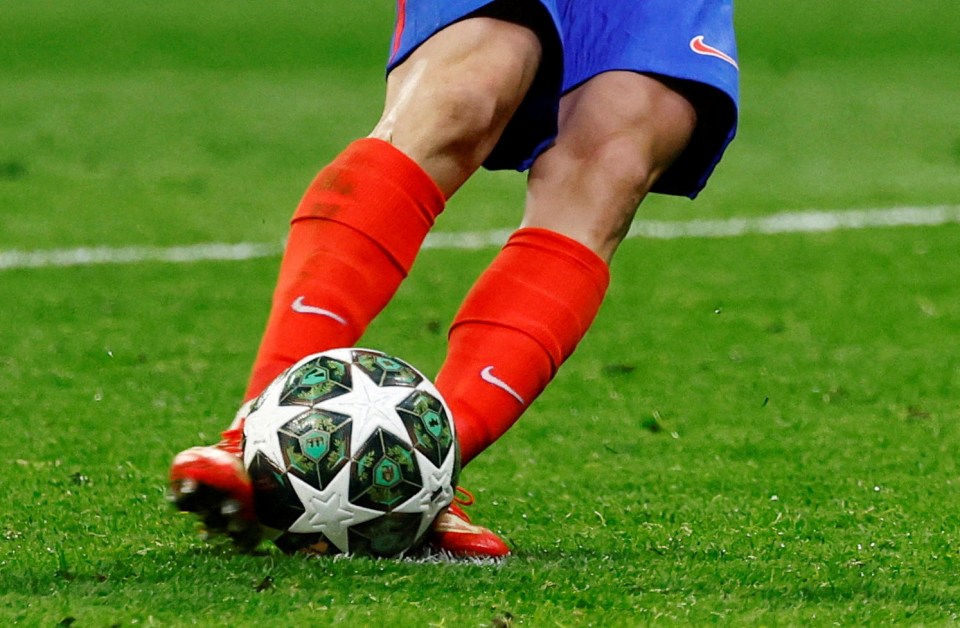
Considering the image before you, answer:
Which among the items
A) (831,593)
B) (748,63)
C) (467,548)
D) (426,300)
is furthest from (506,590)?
(748,63)

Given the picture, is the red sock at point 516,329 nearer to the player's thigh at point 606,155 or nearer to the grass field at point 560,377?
the player's thigh at point 606,155

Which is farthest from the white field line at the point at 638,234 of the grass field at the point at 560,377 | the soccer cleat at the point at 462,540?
the soccer cleat at the point at 462,540

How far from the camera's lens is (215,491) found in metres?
2.23

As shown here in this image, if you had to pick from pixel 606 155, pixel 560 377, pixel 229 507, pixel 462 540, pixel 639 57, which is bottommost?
pixel 560 377

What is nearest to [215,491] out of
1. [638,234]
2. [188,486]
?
[188,486]

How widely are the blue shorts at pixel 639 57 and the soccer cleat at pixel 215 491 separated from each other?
0.78 metres

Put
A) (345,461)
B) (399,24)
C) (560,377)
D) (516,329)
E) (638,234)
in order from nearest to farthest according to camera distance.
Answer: (345,461) < (516,329) < (399,24) < (560,377) < (638,234)

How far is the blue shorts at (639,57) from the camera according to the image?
9.20 ft

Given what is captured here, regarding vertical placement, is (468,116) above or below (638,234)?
above

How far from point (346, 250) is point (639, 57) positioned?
2.16 ft

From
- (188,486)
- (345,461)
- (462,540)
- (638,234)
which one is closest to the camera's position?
(188,486)

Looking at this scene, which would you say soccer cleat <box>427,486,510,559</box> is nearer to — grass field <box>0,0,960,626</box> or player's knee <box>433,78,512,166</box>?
grass field <box>0,0,960,626</box>

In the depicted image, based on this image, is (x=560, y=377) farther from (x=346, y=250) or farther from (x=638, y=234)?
(x=638, y=234)

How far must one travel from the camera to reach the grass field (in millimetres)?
2256
